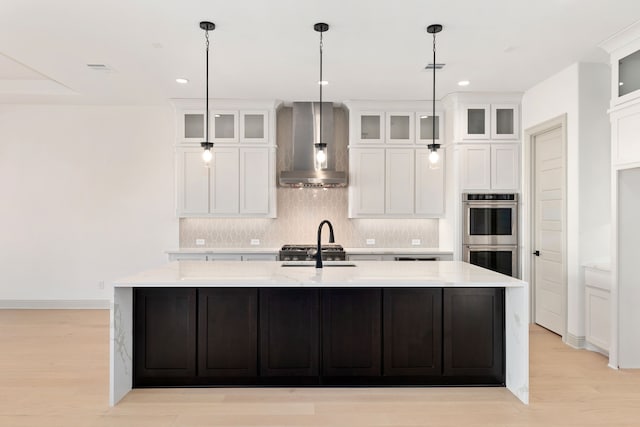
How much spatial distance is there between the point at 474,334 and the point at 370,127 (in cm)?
342

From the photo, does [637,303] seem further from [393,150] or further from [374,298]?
[393,150]

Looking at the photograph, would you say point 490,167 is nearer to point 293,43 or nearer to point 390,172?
point 390,172

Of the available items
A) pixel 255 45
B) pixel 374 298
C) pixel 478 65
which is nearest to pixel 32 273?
pixel 255 45

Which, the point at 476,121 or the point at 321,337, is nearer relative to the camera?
the point at 321,337

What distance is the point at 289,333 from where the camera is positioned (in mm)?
3258

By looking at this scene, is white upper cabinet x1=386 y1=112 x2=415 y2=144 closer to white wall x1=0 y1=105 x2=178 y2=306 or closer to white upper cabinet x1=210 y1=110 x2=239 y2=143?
white upper cabinet x1=210 y1=110 x2=239 y2=143

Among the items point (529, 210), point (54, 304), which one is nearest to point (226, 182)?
point (54, 304)

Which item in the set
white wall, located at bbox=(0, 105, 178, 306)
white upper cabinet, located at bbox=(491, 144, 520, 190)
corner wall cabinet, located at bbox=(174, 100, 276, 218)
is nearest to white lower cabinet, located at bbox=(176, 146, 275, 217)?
corner wall cabinet, located at bbox=(174, 100, 276, 218)

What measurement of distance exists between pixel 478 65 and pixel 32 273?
21.3ft

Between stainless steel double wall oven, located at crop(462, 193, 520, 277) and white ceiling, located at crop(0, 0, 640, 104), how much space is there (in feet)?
4.81

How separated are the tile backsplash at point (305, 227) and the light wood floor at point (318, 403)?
8.35 feet

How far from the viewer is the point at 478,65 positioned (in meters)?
4.46

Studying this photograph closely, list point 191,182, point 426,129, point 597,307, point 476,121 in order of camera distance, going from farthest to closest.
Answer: point 426,129, point 191,182, point 476,121, point 597,307

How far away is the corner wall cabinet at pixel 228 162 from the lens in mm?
5789
